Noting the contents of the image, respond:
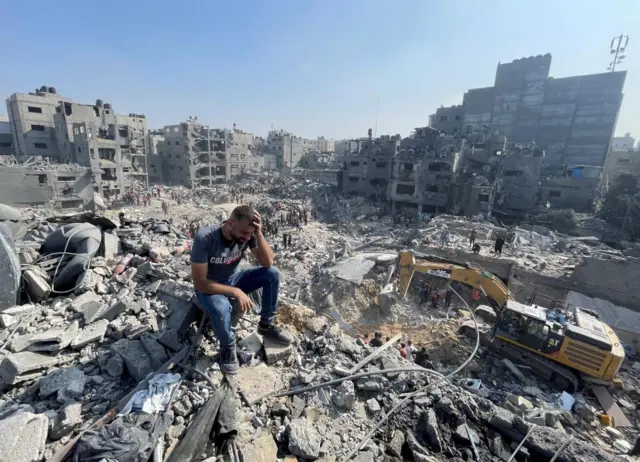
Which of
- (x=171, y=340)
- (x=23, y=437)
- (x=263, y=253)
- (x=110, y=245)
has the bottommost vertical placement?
(x=23, y=437)

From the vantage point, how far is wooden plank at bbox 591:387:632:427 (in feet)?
21.7

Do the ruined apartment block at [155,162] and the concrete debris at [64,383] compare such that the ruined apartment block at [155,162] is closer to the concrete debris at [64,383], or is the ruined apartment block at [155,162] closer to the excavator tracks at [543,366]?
the concrete debris at [64,383]

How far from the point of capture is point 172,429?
2.52 meters

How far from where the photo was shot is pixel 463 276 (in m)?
10.5

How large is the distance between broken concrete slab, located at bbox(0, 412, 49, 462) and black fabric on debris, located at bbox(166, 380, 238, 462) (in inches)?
39.9

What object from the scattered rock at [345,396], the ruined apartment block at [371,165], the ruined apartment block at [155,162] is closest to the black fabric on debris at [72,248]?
the scattered rock at [345,396]

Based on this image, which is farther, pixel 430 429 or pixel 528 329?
pixel 528 329

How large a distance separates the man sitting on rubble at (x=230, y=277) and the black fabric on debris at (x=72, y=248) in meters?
2.97

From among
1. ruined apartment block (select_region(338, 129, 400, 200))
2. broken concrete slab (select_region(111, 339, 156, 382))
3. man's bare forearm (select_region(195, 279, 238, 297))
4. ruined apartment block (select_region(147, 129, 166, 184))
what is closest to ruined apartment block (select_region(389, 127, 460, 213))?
ruined apartment block (select_region(338, 129, 400, 200))

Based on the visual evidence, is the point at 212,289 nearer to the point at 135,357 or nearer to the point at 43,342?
the point at 135,357

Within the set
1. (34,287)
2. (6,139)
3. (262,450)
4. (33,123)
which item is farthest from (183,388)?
(6,139)

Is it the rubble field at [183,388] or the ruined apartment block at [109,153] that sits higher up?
the ruined apartment block at [109,153]

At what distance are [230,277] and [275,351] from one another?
3.48 ft

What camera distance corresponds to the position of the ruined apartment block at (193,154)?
40.0 meters
